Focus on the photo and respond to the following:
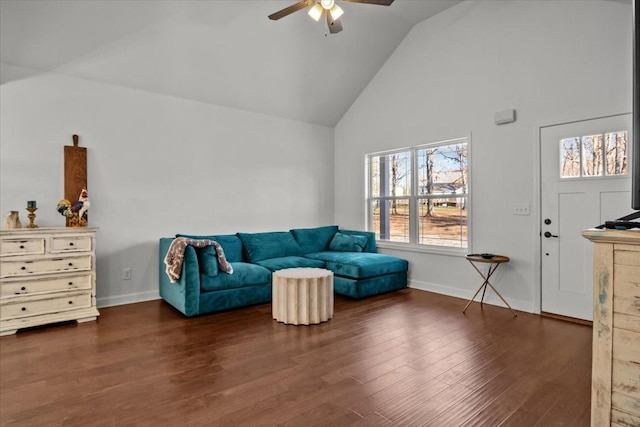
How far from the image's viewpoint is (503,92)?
4.13 meters

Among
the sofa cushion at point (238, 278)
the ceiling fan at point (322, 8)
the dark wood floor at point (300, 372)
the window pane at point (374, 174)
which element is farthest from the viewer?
the window pane at point (374, 174)

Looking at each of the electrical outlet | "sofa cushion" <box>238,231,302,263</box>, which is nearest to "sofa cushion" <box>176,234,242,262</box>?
"sofa cushion" <box>238,231,302,263</box>

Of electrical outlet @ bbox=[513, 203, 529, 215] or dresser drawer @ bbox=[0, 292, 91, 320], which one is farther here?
electrical outlet @ bbox=[513, 203, 529, 215]


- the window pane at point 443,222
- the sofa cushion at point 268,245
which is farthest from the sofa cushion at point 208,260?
the window pane at point 443,222

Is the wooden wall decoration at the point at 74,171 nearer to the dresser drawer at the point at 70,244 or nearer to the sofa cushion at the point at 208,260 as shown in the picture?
the dresser drawer at the point at 70,244

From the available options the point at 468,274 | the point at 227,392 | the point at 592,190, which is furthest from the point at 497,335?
the point at 227,392

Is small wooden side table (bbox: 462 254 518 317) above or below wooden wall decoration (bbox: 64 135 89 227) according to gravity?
below

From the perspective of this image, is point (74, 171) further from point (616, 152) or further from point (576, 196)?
point (616, 152)

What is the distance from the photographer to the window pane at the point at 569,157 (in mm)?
3576

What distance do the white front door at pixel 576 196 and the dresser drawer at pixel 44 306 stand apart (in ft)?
15.9

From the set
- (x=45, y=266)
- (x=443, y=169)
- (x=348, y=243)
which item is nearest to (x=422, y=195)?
(x=443, y=169)

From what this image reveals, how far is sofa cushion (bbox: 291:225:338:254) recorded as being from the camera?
5.56 meters

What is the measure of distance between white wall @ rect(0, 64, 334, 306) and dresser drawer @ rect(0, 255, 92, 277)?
21.0 inches

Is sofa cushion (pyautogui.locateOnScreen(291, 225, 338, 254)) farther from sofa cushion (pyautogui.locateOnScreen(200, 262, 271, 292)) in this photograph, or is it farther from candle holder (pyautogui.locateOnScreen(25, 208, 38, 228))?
candle holder (pyautogui.locateOnScreen(25, 208, 38, 228))
